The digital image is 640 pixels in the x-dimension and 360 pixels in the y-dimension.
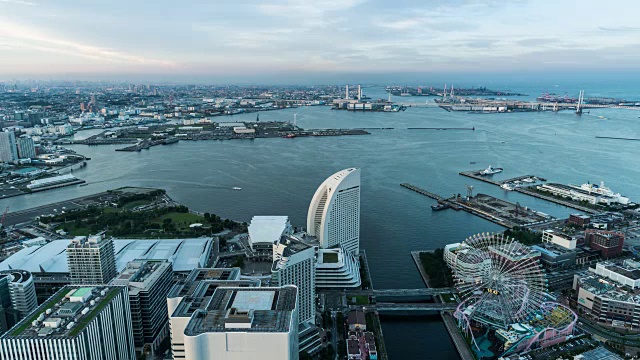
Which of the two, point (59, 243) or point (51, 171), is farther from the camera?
point (51, 171)

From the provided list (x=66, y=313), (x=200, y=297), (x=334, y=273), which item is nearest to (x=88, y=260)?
(x=66, y=313)

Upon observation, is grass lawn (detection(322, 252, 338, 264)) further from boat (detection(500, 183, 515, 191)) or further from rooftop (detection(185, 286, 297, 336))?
boat (detection(500, 183, 515, 191))

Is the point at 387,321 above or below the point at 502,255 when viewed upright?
below

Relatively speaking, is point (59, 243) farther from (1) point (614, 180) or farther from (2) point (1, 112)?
(2) point (1, 112)

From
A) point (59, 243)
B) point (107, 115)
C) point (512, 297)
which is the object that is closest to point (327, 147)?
point (59, 243)

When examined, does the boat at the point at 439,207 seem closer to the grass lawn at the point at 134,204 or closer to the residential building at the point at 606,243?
the residential building at the point at 606,243

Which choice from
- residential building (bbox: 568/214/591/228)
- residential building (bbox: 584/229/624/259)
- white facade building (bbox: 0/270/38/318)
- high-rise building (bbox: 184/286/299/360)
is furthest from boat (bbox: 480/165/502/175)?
white facade building (bbox: 0/270/38/318)

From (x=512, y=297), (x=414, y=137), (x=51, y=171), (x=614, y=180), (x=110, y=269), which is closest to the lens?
(x=512, y=297)
